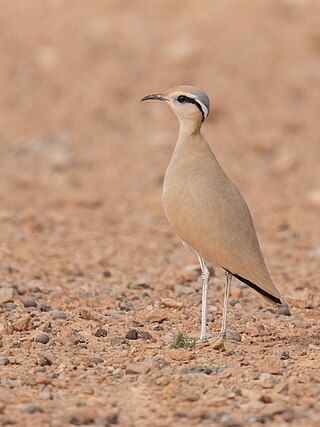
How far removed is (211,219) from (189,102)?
824mm

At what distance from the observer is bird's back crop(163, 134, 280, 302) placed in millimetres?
5754

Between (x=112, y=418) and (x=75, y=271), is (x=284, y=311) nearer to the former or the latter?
(x=75, y=271)

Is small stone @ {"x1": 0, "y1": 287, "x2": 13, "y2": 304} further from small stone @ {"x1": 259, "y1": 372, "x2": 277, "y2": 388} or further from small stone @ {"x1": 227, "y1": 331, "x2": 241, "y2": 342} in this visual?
small stone @ {"x1": 259, "y1": 372, "x2": 277, "y2": 388}

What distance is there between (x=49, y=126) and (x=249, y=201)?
4.21 m

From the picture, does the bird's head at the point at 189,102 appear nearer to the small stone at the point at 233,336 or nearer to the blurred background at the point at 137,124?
the small stone at the point at 233,336

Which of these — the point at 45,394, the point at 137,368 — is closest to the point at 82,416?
the point at 45,394

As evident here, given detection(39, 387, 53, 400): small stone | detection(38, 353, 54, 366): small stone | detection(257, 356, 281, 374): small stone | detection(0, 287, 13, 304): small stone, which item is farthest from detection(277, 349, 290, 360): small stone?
detection(0, 287, 13, 304): small stone

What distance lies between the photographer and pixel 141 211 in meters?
11.6

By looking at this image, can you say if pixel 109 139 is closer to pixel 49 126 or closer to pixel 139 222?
pixel 49 126

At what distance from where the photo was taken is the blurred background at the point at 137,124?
9875 millimetres

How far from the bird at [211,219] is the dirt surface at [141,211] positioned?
0.42 meters

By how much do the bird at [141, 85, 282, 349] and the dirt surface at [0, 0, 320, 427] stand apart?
42 cm

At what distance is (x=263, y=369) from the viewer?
5.31 m

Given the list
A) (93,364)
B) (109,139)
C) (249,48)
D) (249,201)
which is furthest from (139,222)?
(249,48)
